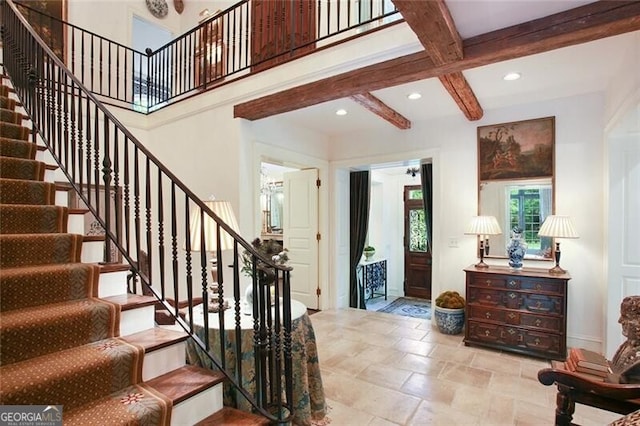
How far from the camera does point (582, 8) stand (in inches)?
76.1

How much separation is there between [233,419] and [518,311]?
3.12m

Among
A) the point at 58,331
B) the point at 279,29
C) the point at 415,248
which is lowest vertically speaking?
the point at 415,248

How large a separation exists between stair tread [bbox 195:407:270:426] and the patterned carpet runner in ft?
1.05

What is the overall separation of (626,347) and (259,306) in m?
1.99

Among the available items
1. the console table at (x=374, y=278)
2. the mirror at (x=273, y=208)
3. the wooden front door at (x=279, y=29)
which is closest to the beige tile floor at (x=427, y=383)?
the console table at (x=374, y=278)

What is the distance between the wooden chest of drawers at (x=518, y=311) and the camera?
330 cm

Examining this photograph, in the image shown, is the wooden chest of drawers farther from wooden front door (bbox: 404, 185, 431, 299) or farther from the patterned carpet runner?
the patterned carpet runner

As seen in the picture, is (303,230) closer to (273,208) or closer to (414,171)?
(273,208)

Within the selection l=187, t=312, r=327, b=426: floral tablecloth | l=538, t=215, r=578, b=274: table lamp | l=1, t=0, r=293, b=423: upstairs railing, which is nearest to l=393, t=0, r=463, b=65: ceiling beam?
l=1, t=0, r=293, b=423: upstairs railing

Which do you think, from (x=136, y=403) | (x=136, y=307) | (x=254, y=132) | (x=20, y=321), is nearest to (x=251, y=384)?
(x=136, y=403)

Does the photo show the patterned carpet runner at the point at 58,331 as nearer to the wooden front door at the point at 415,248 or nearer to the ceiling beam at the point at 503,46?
the ceiling beam at the point at 503,46

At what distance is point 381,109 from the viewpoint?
3867 millimetres

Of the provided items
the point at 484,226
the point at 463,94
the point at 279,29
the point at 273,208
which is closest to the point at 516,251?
the point at 484,226

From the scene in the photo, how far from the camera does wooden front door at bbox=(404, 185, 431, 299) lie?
6.54 meters
